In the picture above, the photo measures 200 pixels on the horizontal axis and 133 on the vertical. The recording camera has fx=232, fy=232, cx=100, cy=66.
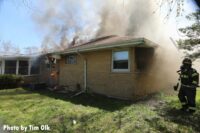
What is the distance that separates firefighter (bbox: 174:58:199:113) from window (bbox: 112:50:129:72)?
12.5ft

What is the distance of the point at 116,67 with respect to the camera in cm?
1288

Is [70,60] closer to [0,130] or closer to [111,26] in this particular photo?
[0,130]

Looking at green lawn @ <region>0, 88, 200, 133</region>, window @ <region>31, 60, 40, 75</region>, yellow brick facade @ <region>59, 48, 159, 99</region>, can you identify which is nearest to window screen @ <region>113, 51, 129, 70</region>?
yellow brick facade @ <region>59, 48, 159, 99</region>

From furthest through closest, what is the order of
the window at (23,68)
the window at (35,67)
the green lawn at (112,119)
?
the window at (23,68), the window at (35,67), the green lawn at (112,119)

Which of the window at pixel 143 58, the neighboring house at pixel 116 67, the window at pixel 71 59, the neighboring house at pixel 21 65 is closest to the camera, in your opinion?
the neighboring house at pixel 116 67

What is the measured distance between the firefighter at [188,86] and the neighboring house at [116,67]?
2793 millimetres

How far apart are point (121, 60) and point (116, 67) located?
55 centimetres

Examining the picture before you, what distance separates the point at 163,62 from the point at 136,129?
27.3 feet

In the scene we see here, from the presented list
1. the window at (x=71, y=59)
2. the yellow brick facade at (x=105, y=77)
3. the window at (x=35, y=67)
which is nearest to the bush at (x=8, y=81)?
the window at (x=35, y=67)

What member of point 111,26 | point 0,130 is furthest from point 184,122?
point 111,26

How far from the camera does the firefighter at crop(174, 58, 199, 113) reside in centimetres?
848

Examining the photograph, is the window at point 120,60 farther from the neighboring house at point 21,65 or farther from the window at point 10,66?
the window at point 10,66

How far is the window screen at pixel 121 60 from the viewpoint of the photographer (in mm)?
12273

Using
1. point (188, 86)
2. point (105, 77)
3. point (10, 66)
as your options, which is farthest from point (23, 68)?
point (188, 86)
